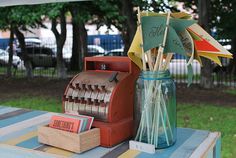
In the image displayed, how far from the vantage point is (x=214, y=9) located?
9.11m

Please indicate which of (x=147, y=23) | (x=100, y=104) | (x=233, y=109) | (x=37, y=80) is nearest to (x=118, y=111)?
(x=100, y=104)

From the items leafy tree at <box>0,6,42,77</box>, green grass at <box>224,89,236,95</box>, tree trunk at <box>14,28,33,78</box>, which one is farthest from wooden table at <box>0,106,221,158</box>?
tree trunk at <box>14,28,33,78</box>

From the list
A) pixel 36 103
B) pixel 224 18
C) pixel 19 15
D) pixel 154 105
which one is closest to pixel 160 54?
pixel 154 105

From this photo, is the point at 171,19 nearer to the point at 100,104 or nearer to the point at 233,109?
the point at 100,104

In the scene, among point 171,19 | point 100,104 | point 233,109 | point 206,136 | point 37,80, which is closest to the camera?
point 171,19

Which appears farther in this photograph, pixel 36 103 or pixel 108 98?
pixel 36 103

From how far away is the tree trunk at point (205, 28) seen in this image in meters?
7.69

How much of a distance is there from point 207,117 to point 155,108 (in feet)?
13.5

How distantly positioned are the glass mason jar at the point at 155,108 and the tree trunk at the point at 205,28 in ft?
21.2

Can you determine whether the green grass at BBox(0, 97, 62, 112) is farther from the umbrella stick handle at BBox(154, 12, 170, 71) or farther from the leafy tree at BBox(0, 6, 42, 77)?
the umbrella stick handle at BBox(154, 12, 170, 71)

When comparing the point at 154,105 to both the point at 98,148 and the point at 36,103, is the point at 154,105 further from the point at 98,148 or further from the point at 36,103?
the point at 36,103

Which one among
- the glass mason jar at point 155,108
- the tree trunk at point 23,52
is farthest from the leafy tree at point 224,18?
the glass mason jar at point 155,108

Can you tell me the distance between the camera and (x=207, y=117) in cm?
519

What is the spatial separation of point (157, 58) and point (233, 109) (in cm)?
485
